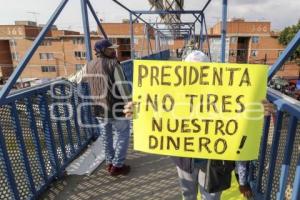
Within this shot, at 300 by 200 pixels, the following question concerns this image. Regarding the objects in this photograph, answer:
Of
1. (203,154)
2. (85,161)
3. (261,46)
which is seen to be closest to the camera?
(203,154)

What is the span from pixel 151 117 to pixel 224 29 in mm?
3268

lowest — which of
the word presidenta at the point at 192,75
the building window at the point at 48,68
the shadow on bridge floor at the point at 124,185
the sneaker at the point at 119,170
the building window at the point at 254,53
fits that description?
the building window at the point at 48,68

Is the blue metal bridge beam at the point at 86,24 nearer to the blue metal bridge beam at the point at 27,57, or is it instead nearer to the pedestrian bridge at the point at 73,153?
the pedestrian bridge at the point at 73,153

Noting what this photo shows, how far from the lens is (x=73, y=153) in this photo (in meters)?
3.29

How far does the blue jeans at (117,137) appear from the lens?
9.30 ft

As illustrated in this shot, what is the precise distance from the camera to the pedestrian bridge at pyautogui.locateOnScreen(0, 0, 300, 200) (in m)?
1.81

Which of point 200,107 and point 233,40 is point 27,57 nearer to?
point 200,107

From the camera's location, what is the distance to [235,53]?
1655 inches

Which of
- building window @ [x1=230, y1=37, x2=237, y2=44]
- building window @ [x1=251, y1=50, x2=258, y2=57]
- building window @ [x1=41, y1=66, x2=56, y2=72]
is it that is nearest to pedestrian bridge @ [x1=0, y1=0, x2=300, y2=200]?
building window @ [x1=230, y1=37, x2=237, y2=44]

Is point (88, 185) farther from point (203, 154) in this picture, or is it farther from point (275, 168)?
point (275, 168)

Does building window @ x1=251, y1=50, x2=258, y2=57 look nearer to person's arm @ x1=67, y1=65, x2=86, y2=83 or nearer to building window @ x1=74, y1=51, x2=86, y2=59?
building window @ x1=74, y1=51, x2=86, y2=59

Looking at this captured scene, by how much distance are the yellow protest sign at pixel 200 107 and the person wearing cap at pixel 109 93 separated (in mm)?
1024

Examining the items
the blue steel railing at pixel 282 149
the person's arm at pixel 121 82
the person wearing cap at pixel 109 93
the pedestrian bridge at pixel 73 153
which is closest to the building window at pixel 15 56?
the pedestrian bridge at pixel 73 153

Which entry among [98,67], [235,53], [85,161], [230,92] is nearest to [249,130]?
[230,92]
